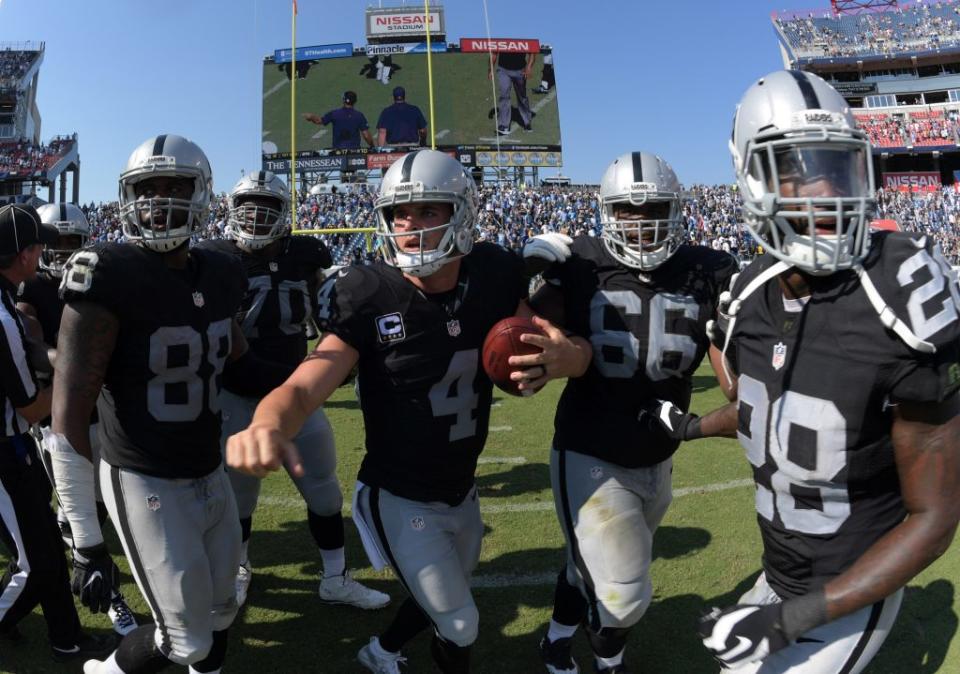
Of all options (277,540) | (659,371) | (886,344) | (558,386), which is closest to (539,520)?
(277,540)

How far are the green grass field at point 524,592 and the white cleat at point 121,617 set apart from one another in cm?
19

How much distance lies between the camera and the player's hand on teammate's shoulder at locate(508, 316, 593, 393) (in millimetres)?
2152

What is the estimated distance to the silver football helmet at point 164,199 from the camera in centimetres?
241

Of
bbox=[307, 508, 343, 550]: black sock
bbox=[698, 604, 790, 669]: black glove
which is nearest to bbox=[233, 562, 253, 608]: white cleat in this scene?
bbox=[307, 508, 343, 550]: black sock

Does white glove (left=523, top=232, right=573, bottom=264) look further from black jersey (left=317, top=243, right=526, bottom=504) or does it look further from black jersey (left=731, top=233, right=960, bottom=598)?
black jersey (left=731, top=233, right=960, bottom=598)

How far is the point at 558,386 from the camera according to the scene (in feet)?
29.6

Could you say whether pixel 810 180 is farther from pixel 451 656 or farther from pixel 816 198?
pixel 451 656

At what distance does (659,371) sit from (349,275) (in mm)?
1193

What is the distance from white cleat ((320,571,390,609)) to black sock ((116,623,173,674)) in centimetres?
120

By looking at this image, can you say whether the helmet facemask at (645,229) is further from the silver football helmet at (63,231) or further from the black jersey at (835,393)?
the silver football helmet at (63,231)

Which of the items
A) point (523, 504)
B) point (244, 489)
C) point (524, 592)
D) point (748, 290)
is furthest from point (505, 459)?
point (748, 290)

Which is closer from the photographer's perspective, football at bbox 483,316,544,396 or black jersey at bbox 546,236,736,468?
football at bbox 483,316,544,396

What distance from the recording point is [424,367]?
2311 mm

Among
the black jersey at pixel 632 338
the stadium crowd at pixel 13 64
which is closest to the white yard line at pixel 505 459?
the black jersey at pixel 632 338
